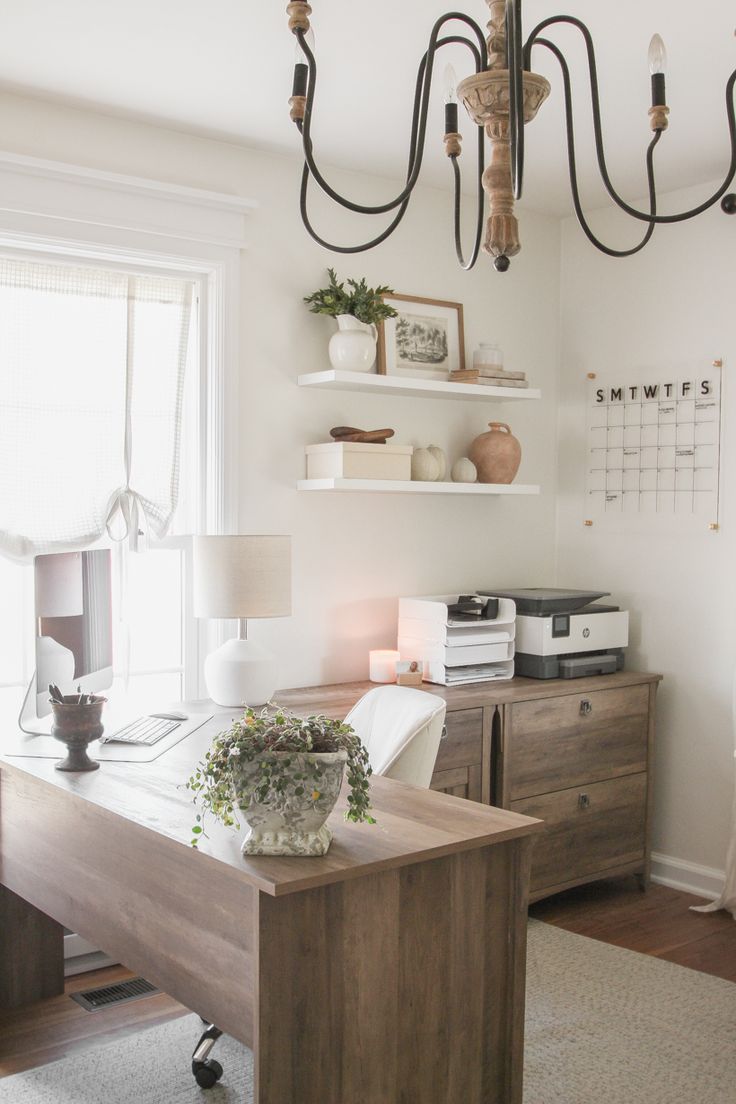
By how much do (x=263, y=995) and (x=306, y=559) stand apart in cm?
216

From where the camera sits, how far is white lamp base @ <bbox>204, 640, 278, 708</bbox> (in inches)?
125

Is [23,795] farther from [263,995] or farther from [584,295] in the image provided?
[584,295]

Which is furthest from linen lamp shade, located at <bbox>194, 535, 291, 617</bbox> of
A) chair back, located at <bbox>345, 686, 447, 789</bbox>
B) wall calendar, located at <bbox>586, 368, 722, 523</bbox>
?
wall calendar, located at <bbox>586, 368, 722, 523</bbox>

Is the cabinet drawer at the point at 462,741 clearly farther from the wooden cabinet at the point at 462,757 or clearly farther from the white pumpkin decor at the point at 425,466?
the white pumpkin decor at the point at 425,466

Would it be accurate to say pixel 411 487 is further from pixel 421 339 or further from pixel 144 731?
pixel 144 731

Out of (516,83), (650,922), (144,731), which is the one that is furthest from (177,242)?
(650,922)

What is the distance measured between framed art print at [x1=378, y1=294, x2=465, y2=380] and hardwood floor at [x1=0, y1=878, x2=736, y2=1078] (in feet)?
6.60

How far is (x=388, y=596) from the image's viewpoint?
3.98m

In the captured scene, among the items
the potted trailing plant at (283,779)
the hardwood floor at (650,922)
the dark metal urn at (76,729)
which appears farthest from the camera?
the hardwood floor at (650,922)

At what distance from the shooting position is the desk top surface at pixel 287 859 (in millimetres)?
1741

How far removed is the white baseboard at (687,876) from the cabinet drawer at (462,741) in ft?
3.63

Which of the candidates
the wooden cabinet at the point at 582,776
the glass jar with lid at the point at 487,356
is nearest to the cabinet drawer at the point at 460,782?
the wooden cabinet at the point at 582,776

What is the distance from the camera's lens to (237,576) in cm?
314

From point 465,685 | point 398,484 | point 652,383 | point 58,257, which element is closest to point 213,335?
point 58,257
